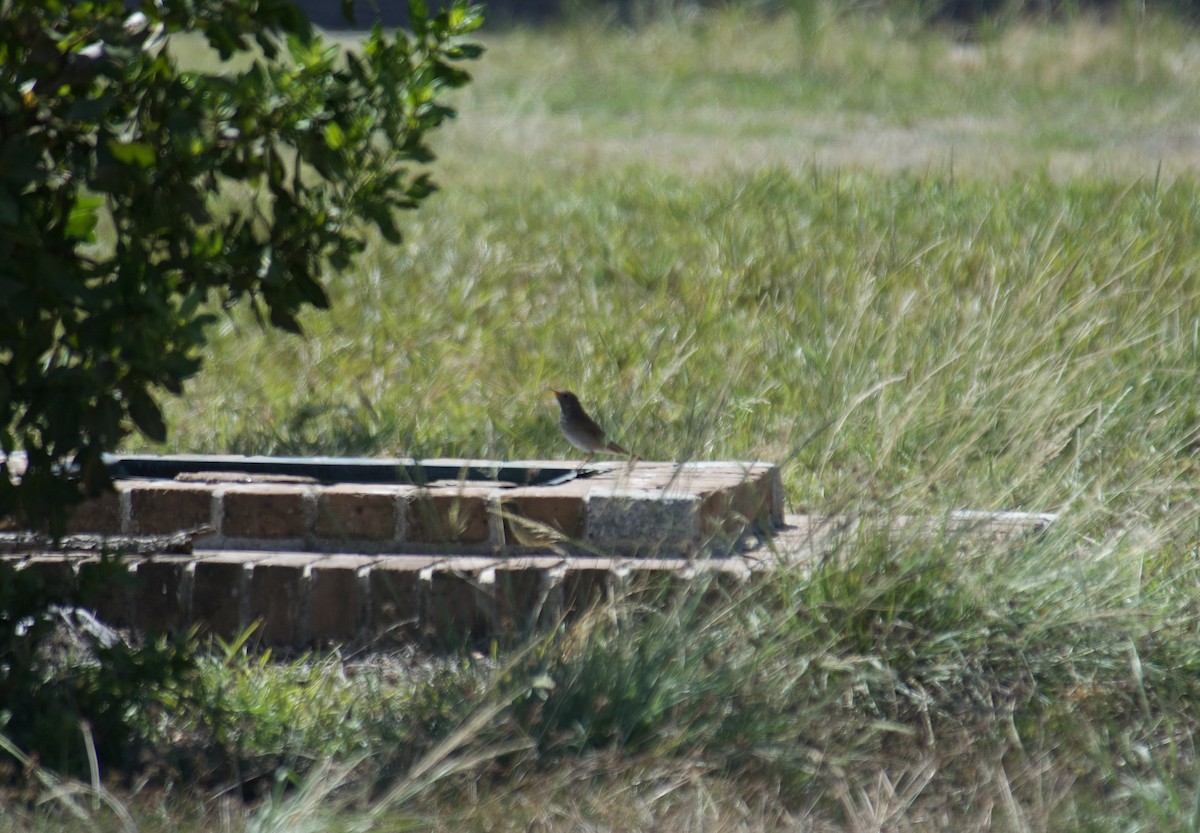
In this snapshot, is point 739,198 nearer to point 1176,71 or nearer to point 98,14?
point 98,14

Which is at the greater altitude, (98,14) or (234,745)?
(98,14)

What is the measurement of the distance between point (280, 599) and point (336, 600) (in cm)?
14

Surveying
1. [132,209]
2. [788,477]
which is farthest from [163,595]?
[788,477]

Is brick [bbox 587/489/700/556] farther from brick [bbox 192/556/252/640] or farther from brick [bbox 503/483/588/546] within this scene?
brick [bbox 192/556/252/640]

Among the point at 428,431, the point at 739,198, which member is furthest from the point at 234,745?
the point at 739,198

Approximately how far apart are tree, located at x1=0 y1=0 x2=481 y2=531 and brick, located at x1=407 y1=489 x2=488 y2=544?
0.59 m

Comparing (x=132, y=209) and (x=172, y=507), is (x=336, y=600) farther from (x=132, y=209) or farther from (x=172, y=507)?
(x=132, y=209)

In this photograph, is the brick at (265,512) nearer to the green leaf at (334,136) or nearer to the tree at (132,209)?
the tree at (132,209)

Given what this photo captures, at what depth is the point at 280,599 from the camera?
3369mm

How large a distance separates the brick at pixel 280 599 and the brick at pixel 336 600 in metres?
0.03

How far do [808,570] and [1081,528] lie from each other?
0.74 m

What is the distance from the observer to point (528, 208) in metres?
7.72

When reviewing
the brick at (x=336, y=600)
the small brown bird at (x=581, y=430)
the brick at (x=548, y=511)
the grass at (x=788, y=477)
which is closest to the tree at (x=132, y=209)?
the grass at (x=788, y=477)

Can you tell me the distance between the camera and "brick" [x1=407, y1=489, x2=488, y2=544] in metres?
3.37
